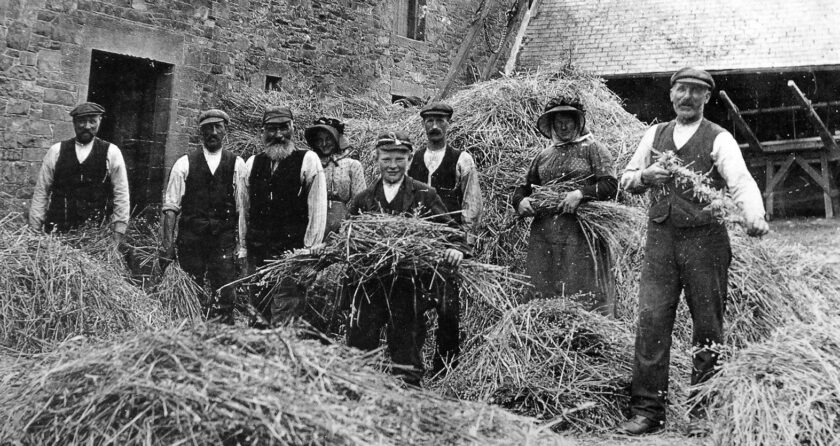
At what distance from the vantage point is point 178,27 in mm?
8836

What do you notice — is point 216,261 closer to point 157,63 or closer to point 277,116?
point 277,116

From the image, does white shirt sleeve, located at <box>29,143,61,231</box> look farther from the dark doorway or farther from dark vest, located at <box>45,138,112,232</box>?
the dark doorway

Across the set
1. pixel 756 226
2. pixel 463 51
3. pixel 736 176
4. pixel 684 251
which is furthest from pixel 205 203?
pixel 463 51

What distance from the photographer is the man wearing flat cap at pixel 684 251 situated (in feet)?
13.7

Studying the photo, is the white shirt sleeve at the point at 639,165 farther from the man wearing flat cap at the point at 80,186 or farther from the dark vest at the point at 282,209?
the man wearing flat cap at the point at 80,186

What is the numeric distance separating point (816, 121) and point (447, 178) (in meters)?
8.68

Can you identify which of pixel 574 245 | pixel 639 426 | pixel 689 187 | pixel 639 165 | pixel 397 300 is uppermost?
pixel 639 165

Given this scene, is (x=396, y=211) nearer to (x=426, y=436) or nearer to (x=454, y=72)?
(x=426, y=436)

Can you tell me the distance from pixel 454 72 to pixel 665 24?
451 centimetres

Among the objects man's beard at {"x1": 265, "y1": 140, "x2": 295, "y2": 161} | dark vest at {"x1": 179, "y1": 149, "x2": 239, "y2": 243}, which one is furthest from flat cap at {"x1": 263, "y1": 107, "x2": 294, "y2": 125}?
dark vest at {"x1": 179, "y1": 149, "x2": 239, "y2": 243}

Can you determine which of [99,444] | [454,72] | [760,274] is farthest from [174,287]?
[454,72]

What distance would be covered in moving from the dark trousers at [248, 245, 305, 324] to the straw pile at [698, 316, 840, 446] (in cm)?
279

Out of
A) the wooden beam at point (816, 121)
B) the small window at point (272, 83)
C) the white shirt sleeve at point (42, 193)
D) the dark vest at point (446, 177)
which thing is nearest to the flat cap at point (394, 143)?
the dark vest at point (446, 177)

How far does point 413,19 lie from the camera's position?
13.1m
